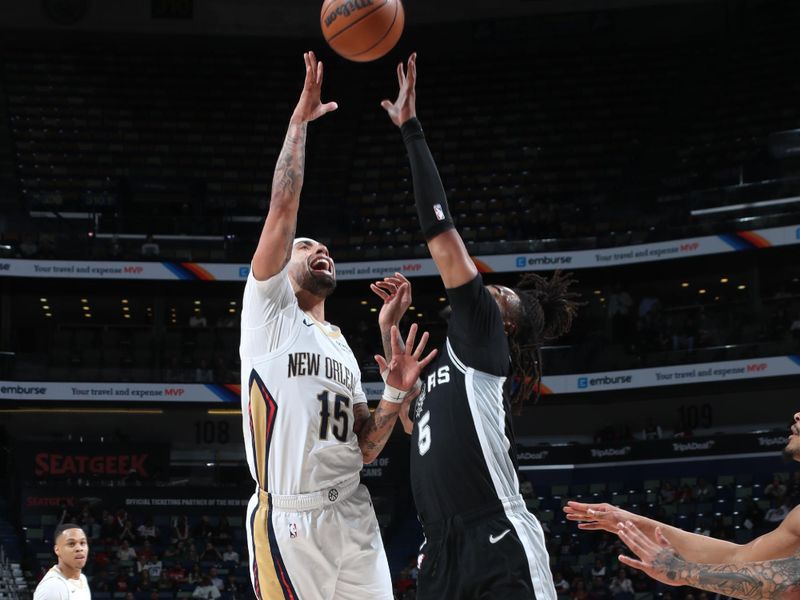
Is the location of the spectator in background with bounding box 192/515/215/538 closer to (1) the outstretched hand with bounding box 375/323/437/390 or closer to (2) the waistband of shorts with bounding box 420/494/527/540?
(1) the outstretched hand with bounding box 375/323/437/390

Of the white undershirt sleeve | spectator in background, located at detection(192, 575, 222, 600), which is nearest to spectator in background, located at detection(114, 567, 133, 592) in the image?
spectator in background, located at detection(192, 575, 222, 600)

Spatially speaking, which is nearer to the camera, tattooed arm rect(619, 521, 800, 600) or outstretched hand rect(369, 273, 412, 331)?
tattooed arm rect(619, 521, 800, 600)

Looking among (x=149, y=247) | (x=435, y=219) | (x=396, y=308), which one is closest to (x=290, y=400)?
(x=396, y=308)

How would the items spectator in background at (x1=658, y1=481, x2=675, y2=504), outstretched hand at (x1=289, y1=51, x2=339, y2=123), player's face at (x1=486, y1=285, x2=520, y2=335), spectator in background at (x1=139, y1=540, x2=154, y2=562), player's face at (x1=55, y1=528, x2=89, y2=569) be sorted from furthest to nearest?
spectator in background at (x1=658, y1=481, x2=675, y2=504)
spectator in background at (x1=139, y1=540, x2=154, y2=562)
player's face at (x1=55, y1=528, x2=89, y2=569)
outstretched hand at (x1=289, y1=51, x2=339, y2=123)
player's face at (x1=486, y1=285, x2=520, y2=335)

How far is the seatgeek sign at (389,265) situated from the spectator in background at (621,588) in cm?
642

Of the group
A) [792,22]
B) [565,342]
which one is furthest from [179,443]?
[792,22]

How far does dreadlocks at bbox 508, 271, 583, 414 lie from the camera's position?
481 cm

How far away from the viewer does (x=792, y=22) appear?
27.4 meters

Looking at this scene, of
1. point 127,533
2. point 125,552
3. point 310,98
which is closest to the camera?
point 310,98

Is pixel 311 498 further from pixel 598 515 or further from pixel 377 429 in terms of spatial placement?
pixel 598 515

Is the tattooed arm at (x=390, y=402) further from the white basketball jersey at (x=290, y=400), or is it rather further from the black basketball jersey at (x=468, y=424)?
the black basketball jersey at (x=468, y=424)

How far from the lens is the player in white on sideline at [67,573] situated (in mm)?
8273

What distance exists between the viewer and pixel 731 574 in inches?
Result: 169

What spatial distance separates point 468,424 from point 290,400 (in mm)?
958
